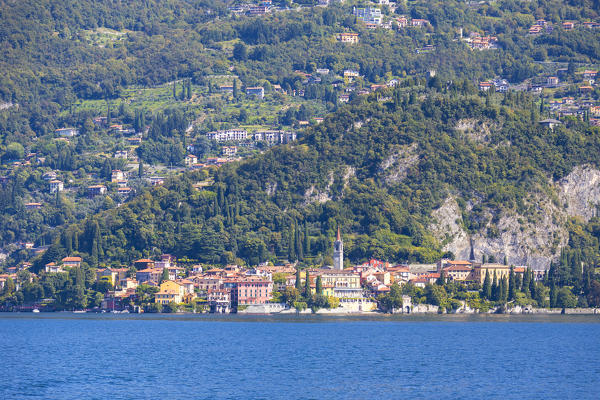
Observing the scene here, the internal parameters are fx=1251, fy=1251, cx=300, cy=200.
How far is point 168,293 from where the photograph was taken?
398 ft

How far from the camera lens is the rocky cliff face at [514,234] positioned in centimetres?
13500

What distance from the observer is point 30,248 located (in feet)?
533

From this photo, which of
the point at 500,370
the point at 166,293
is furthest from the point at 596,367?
the point at 166,293

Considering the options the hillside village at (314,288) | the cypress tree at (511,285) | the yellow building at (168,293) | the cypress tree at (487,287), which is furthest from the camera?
the yellow building at (168,293)

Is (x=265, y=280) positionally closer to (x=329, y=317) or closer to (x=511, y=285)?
(x=329, y=317)

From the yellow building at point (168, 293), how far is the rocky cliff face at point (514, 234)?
31693 mm

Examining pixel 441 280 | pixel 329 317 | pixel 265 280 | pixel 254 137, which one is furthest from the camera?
pixel 254 137

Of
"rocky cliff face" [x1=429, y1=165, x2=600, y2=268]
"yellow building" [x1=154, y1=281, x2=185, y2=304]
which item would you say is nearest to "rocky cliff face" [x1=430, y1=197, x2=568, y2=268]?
"rocky cliff face" [x1=429, y1=165, x2=600, y2=268]

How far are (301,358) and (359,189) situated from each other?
225 feet

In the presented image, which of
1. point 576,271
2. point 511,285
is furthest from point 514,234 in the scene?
point 511,285

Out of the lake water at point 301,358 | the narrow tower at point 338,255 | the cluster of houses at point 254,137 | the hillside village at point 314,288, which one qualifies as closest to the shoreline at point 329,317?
the lake water at point 301,358

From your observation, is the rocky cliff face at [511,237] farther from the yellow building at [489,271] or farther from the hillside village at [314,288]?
the yellow building at [489,271]

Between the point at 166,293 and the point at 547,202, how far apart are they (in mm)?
45591

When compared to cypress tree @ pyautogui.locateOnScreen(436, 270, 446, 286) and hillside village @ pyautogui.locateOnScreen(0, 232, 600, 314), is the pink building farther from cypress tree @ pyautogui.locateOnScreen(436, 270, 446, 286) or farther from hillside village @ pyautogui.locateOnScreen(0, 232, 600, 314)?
cypress tree @ pyautogui.locateOnScreen(436, 270, 446, 286)
